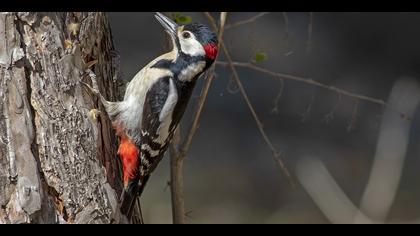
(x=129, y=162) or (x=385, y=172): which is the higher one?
(x=129, y=162)

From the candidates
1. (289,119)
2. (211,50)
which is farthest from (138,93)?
(289,119)

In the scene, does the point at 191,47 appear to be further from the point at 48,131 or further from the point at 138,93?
the point at 48,131

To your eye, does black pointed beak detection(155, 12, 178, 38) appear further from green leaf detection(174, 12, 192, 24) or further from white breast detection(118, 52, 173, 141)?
white breast detection(118, 52, 173, 141)

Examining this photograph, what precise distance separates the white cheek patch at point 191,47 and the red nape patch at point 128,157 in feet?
1.47

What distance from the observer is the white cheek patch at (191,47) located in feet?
10.9

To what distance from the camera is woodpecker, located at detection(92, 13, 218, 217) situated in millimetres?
3291

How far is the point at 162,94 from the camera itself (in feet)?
11.0

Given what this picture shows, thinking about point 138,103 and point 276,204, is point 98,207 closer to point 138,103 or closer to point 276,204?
point 138,103

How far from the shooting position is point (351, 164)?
6.21 metres

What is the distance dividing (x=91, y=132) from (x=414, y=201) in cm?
368

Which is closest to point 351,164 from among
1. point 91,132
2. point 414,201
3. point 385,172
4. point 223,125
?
point 414,201

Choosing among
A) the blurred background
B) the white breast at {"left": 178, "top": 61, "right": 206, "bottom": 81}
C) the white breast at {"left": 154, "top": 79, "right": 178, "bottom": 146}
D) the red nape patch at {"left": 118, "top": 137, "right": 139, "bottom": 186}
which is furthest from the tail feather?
the blurred background

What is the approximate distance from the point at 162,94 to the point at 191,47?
0.23 metres

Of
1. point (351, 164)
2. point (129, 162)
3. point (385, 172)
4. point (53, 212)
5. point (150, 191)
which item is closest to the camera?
point (53, 212)
